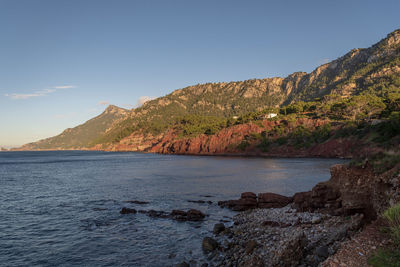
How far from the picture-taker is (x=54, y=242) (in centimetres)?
1684

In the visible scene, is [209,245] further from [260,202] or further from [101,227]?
[260,202]

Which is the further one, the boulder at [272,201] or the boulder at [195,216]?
the boulder at [272,201]

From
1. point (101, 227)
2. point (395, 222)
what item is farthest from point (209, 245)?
point (101, 227)

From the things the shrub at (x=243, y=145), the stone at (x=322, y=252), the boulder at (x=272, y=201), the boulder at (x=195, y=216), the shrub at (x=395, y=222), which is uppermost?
the shrub at (x=243, y=145)

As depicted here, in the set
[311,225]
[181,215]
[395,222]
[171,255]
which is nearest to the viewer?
[395,222]

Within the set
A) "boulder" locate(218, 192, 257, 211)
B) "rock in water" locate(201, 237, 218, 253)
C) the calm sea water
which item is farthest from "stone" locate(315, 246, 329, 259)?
"boulder" locate(218, 192, 257, 211)

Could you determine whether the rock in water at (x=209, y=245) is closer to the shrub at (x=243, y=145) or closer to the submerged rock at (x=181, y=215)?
the submerged rock at (x=181, y=215)

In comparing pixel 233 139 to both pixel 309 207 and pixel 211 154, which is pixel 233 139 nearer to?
pixel 211 154

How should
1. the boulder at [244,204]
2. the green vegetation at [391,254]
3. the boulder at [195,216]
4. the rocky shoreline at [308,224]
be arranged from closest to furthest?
the green vegetation at [391,254]
the rocky shoreline at [308,224]
the boulder at [195,216]
the boulder at [244,204]

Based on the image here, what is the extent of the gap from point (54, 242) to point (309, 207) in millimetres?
18382

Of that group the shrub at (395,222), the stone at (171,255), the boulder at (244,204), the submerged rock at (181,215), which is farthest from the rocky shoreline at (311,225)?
the submerged rock at (181,215)

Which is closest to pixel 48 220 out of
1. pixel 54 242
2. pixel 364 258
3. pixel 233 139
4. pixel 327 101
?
pixel 54 242

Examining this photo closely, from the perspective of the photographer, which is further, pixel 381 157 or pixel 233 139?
pixel 233 139

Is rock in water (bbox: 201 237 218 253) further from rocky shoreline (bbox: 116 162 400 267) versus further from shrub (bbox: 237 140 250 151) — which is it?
shrub (bbox: 237 140 250 151)
